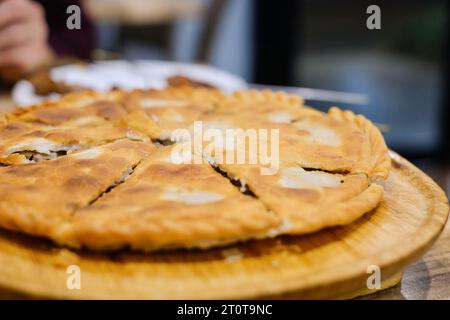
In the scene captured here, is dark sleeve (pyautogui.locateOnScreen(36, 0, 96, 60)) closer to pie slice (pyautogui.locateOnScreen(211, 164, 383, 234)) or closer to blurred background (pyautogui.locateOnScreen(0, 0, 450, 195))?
blurred background (pyautogui.locateOnScreen(0, 0, 450, 195))

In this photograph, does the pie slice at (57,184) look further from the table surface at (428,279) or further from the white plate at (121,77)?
the white plate at (121,77)

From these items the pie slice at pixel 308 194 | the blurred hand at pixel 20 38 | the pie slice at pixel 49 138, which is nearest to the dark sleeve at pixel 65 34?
the blurred hand at pixel 20 38

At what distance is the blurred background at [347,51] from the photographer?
5.89 meters

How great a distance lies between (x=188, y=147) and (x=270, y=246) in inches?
23.5

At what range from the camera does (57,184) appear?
4.97 feet

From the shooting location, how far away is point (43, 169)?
1605 mm

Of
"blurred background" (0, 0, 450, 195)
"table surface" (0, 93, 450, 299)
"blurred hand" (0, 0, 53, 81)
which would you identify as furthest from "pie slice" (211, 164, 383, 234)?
"blurred background" (0, 0, 450, 195)

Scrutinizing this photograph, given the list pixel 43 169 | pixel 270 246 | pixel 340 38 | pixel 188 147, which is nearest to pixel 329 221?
pixel 270 246

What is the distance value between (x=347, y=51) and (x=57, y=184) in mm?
5279

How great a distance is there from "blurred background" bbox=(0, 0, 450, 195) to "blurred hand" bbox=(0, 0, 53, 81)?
2.09 metres

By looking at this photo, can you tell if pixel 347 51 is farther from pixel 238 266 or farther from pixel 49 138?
pixel 238 266

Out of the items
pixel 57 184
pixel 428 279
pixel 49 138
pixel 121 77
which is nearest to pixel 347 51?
A: pixel 121 77

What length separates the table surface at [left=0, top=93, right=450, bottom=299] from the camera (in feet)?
4.67
